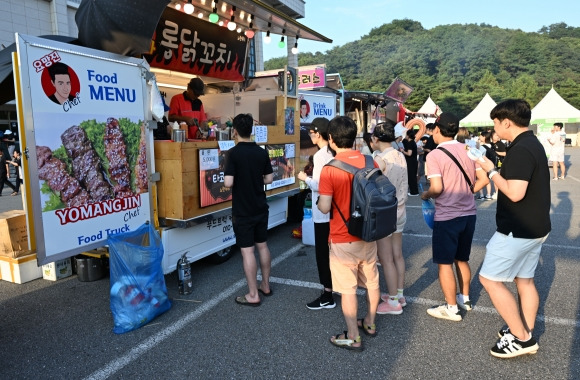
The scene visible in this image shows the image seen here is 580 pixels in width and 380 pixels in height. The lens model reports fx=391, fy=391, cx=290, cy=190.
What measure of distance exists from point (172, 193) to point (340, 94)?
340 inches

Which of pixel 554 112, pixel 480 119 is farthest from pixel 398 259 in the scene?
pixel 480 119

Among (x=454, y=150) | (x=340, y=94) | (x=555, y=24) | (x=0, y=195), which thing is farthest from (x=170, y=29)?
(x=555, y=24)

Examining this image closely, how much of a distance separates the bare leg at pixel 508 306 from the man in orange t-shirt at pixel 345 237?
A: 83cm

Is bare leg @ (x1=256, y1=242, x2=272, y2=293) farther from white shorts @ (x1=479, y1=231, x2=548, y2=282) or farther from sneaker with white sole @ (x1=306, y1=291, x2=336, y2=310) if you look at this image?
white shorts @ (x1=479, y1=231, x2=548, y2=282)

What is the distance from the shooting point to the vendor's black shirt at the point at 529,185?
253cm

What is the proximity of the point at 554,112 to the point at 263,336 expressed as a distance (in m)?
25.7

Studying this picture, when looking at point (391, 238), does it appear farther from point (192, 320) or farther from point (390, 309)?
point (192, 320)

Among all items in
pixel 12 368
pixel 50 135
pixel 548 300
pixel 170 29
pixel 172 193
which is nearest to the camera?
pixel 12 368

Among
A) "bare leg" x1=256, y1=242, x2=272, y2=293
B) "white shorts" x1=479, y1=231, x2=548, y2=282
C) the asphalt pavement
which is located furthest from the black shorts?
"white shorts" x1=479, y1=231, x2=548, y2=282

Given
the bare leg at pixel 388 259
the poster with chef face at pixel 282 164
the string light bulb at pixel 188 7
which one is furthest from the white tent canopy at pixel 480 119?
the bare leg at pixel 388 259

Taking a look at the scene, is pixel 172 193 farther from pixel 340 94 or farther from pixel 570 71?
pixel 570 71

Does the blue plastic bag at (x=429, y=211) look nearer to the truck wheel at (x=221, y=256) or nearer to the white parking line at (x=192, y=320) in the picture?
the white parking line at (x=192, y=320)

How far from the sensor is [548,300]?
3766 millimetres

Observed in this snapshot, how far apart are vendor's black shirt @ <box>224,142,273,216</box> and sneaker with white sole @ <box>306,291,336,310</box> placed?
99 cm
